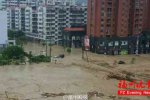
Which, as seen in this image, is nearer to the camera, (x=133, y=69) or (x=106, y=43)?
(x=133, y=69)

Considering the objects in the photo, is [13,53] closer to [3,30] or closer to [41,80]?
[3,30]

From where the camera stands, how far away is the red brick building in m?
48.4

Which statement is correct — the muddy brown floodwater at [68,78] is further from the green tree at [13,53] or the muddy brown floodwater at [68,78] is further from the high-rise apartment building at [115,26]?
the green tree at [13,53]

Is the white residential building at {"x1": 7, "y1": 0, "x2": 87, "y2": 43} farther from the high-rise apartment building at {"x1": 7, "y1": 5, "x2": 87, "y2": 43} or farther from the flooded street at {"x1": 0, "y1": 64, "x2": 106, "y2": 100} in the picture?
the flooded street at {"x1": 0, "y1": 64, "x2": 106, "y2": 100}

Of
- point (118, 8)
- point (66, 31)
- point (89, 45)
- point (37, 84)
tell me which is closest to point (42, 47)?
point (66, 31)

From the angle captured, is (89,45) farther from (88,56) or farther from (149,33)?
(149,33)

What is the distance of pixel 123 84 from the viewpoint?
1191 inches

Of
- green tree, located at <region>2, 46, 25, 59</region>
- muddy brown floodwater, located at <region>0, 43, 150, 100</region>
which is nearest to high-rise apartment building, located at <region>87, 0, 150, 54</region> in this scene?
muddy brown floodwater, located at <region>0, 43, 150, 100</region>

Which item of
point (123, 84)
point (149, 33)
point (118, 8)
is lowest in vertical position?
point (123, 84)

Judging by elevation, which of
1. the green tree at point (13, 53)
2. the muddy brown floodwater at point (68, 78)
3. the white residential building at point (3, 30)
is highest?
the white residential building at point (3, 30)

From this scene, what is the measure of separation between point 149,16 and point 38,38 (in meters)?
21.8

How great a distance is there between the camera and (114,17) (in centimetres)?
4962

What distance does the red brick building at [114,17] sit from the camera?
159 ft

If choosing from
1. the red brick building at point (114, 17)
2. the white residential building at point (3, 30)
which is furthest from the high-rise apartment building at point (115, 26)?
the white residential building at point (3, 30)
